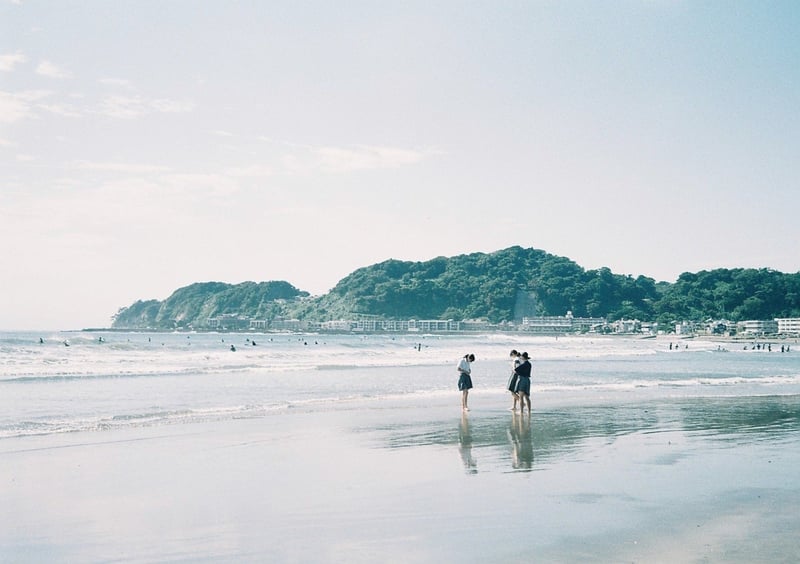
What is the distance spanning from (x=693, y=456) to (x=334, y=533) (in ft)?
22.8

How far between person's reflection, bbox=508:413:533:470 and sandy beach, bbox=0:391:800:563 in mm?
44

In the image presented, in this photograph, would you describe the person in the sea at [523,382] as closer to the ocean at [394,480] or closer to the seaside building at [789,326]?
the ocean at [394,480]

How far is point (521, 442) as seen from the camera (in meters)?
13.7

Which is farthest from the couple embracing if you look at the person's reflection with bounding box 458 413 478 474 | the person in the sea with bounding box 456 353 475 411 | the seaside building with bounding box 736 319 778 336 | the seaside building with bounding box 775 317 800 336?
the seaside building with bounding box 736 319 778 336

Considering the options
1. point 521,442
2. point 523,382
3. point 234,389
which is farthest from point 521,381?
point 234,389

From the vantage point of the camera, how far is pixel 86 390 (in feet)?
79.6

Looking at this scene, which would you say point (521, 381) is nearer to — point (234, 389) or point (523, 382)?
point (523, 382)

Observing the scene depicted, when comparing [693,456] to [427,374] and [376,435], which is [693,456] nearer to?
[376,435]

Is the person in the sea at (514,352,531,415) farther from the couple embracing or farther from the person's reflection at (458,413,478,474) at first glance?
the person's reflection at (458,413,478,474)

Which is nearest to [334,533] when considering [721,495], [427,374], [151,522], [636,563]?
[151,522]

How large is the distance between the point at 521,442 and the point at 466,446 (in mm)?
1170

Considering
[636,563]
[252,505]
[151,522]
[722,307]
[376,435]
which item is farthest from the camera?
[722,307]

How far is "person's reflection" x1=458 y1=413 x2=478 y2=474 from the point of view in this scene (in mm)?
11102

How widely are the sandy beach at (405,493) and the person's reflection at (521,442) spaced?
0.14ft
